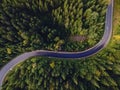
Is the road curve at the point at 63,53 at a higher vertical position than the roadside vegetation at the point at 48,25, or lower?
lower

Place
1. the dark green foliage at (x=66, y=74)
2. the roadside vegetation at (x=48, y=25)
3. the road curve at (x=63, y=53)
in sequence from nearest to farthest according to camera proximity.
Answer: the dark green foliage at (x=66, y=74), the road curve at (x=63, y=53), the roadside vegetation at (x=48, y=25)

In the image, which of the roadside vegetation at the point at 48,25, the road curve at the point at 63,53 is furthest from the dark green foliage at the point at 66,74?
the roadside vegetation at the point at 48,25

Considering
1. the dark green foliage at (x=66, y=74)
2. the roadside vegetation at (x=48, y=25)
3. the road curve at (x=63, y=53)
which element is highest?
the roadside vegetation at (x=48, y=25)

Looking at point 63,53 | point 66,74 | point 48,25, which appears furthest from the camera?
point 48,25

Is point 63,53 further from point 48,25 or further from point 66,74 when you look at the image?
point 48,25

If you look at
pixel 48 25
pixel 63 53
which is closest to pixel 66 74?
pixel 63 53

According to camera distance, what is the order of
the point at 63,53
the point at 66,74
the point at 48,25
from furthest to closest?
the point at 48,25, the point at 63,53, the point at 66,74

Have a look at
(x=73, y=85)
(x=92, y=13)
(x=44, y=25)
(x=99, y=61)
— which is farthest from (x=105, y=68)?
(x=44, y=25)

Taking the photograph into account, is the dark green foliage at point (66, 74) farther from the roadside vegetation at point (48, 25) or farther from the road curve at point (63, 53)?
the roadside vegetation at point (48, 25)
